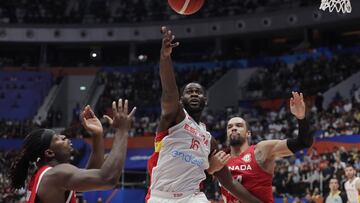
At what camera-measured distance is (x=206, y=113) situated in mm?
25484

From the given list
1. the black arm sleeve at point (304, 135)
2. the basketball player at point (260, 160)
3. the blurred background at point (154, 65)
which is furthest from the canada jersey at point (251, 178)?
the blurred background at point (154, 65)

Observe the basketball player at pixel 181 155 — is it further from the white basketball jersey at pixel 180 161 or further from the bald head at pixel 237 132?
the bald head at pixel 237 132

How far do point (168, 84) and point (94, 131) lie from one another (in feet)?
3.29

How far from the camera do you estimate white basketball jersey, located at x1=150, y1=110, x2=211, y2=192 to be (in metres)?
5.07

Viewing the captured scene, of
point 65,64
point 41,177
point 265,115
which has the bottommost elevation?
point 41,177

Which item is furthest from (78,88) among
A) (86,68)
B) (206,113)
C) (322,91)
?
(322,91)

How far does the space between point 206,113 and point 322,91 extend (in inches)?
205

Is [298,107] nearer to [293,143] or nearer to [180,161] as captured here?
[293,143]

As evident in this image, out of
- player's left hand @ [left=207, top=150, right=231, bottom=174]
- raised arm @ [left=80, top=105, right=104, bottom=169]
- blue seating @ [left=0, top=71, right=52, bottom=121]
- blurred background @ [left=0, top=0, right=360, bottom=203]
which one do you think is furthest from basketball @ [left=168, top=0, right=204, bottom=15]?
blue seating @ [left=0, top=71, right=52, bottom=121]

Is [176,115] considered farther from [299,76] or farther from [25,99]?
[25,99]

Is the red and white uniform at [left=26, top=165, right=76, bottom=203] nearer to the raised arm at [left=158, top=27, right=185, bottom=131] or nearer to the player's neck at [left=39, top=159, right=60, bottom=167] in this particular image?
the player's neck at [left=39, top=159, right=60, bottom=167]

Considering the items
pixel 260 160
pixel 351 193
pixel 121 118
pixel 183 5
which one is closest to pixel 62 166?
pixel 121 118

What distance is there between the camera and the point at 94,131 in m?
3.90

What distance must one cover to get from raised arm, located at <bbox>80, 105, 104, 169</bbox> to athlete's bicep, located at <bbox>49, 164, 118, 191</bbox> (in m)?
0.37
